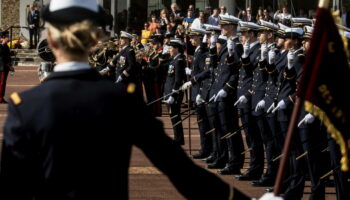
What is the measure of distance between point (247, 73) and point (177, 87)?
3.31 metres

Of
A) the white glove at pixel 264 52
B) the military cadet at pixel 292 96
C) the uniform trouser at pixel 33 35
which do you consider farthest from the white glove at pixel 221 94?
the uniform trouser at pixel 33 35

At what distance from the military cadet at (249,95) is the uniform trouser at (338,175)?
7.63 feet

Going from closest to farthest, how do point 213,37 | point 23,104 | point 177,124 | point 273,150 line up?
point 23,104
point 273,150
point 213,37
point 177,124

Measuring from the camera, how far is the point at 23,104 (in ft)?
11.8

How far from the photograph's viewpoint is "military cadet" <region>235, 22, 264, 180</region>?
11211 millimetres

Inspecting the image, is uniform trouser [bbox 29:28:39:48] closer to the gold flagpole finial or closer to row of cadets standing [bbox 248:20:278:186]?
row of cadets standing [bbox 248:20:278:186]

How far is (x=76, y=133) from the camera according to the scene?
354cm

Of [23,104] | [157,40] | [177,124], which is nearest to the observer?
[23,104]

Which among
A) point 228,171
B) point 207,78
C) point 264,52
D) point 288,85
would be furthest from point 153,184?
point 207,78

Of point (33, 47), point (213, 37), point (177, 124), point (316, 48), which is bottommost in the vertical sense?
point (33, 47)

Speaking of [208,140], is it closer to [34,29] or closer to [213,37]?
[213,37]

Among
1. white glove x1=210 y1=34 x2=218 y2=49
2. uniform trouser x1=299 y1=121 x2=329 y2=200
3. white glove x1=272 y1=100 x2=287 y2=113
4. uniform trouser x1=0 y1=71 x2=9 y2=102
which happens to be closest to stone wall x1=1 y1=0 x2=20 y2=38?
uniform trouser x1=0 y1=71 x2=9 y2=102

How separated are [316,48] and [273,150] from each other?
22.8 feet

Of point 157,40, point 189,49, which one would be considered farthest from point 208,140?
point 157,40
